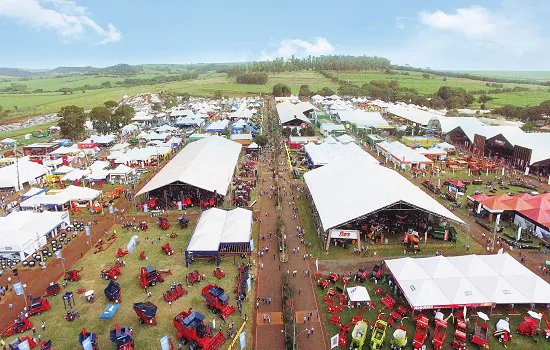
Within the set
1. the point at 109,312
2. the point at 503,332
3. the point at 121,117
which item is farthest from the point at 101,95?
the point at 503,332

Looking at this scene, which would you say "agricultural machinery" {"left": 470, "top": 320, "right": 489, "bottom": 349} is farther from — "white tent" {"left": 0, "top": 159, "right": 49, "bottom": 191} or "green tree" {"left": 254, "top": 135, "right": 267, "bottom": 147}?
"white tent" {"left": 0, "top": 159, "right": 49, "bottom": 191}

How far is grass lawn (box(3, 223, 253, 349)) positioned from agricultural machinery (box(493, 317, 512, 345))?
11585 millimetres

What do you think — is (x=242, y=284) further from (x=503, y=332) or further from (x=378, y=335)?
(x=503, y=332)

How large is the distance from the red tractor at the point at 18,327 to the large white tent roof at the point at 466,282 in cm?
1897

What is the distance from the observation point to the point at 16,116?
10000 centimetres

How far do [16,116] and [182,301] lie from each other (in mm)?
106322

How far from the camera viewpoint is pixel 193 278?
21.4 metres

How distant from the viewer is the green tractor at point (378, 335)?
16025mm

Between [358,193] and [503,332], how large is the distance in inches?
511

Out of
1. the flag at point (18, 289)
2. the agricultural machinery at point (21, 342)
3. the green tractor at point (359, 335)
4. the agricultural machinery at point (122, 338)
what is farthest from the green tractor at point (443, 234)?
the flag at point (18, 289)

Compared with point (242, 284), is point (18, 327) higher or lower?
lower

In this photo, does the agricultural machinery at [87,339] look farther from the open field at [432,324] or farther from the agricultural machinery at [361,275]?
the agricultural machinery at [361,275]

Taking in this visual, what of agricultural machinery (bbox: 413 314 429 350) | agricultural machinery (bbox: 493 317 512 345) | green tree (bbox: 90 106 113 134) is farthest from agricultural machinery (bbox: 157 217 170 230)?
green tree (bbox: 90 106 113 134)

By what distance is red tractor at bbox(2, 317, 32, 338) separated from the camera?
57.6 ft
